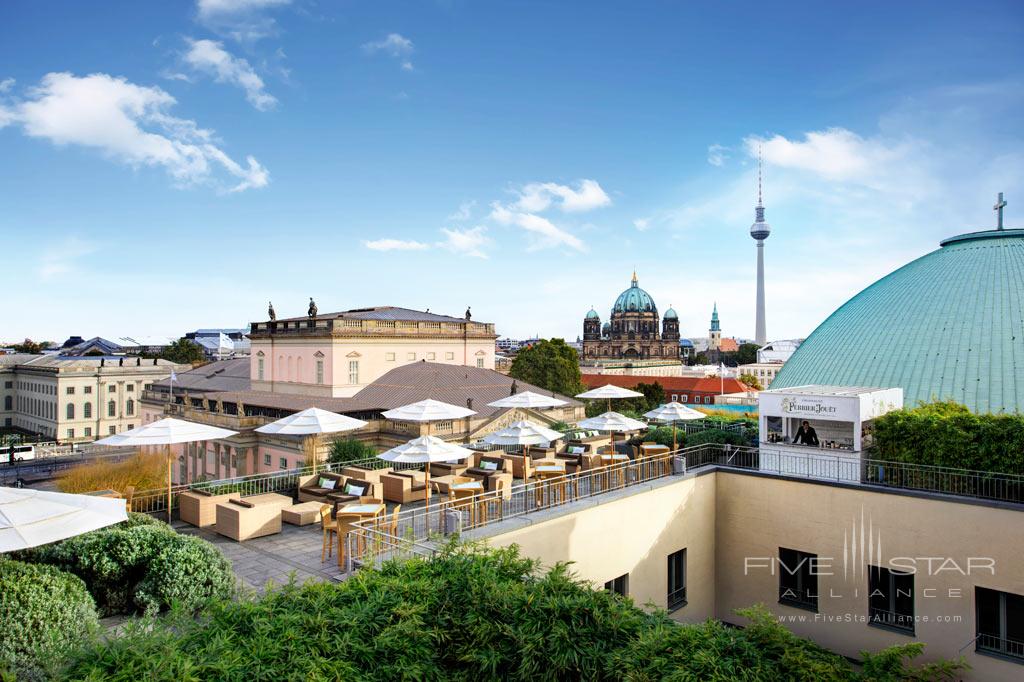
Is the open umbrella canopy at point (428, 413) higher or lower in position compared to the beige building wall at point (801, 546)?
higher

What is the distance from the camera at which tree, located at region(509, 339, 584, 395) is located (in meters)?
70.2

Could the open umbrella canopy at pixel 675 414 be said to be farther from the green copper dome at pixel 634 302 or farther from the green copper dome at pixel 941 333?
the green copper dome at pixel 634 302

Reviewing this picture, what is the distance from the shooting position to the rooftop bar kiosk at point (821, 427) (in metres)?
17.0

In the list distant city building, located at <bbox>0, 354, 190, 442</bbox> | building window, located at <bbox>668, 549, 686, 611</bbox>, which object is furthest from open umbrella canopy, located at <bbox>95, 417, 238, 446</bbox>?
distant city building, located at <bbox>0, 354, 190, 442</bbox>

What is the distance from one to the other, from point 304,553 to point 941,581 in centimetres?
1422

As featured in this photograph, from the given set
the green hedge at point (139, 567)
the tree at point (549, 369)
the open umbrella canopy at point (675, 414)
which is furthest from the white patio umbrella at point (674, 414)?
the tree at point (549, 369)

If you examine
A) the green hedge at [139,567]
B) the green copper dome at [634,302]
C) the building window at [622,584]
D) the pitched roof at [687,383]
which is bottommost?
the building window at [622,584]

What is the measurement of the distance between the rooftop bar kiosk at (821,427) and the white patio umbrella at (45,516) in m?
16.2

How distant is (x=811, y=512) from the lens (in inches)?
656

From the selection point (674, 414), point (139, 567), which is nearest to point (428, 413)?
point (674, 414)

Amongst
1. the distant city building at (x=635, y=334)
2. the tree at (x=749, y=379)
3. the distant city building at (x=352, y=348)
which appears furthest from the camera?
the distant city building at (x=635, y=334)

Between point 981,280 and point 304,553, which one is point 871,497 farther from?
point 304,553

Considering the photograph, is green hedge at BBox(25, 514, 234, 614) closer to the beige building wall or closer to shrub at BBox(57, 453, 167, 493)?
the beige building wall

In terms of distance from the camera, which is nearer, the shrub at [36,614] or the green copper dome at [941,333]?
the shrub at [36,614]
